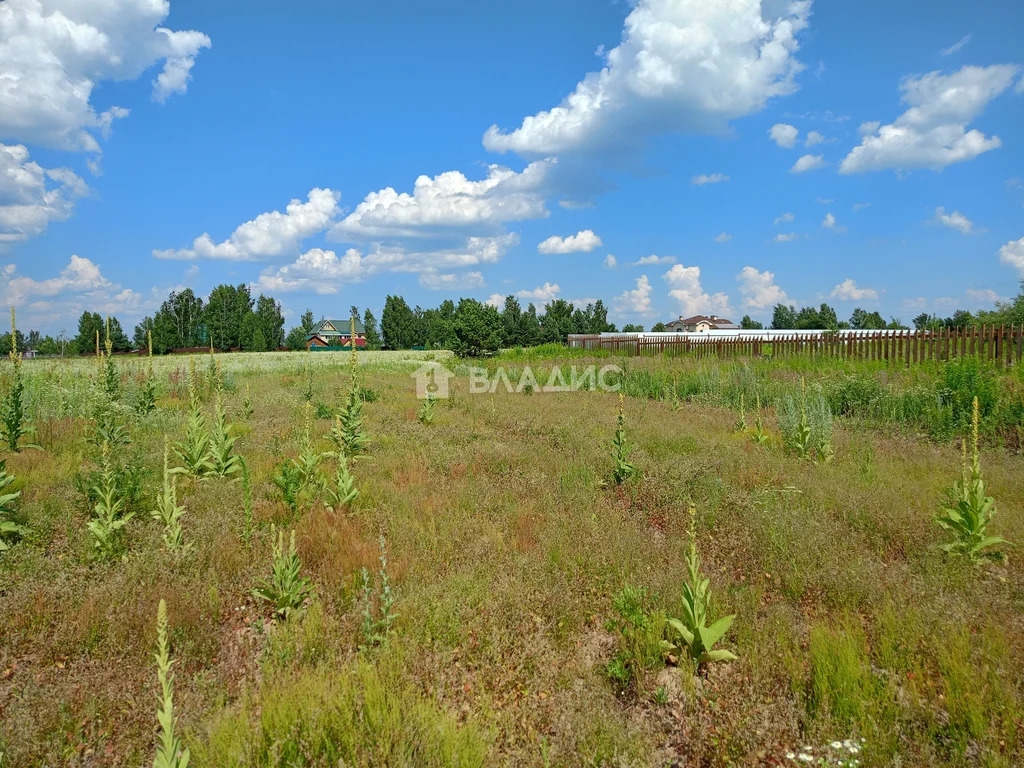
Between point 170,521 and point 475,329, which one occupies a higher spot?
point 475,329

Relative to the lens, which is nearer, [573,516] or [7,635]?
[7,635]

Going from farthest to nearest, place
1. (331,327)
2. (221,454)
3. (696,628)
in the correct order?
(331,327) → (221,454) → (696,628)

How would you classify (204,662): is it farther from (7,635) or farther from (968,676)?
(968,676)

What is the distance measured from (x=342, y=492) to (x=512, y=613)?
2833 mm

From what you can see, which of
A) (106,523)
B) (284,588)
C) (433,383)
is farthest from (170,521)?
(433,383)

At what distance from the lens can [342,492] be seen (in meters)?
5.73

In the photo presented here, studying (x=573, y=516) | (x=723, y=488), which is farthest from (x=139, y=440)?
(x=723, y=488)

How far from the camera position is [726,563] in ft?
14.7

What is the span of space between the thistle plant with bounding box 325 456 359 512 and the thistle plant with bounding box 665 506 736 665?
374cm

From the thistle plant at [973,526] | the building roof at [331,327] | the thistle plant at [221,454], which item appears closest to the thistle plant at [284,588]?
the thistle plant at [221,454]

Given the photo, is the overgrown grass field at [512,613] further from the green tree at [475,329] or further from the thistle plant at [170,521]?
the green tree at [475,329]

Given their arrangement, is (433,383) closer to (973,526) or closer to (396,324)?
(973,526)

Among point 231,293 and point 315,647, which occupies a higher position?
point 231,293

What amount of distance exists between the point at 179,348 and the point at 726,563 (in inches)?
3089
